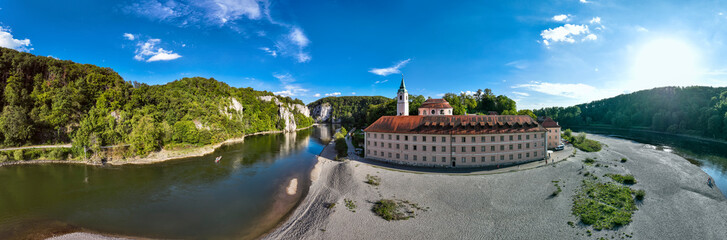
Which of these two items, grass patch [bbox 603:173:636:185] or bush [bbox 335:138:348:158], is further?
bush [bbox 335:138:348:158]

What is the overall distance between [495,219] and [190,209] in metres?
28.4

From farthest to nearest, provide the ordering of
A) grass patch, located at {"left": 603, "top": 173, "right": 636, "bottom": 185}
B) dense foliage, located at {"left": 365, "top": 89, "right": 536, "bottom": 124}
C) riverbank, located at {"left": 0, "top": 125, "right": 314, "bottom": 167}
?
dense foliage, located at {"left": 365, "top": 89, "right": 536, "bottom": 124}
riverbank, located at {"left": 0, "top": 125, "right": 314, "bottom": 167}
grass patch, located at {"left": 603, "top": 173, "right": 636, "bottom": 185}

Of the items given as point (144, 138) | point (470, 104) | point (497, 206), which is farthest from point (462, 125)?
point (144, 138)

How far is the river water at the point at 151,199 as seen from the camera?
20141mm

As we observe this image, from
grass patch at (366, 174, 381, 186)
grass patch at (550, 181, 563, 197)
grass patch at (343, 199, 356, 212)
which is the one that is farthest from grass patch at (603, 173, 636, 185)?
grass patch at (343, 199, 356, 212)

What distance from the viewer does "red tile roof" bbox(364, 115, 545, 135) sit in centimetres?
3161

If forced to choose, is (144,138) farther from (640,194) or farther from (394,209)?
(640,194)

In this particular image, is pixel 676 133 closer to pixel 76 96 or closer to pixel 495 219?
pixel 495 219

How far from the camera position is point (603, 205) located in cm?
2006

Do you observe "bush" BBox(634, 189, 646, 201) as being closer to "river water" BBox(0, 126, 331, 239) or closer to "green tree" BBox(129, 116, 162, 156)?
"river water" BBox(0, 126, 331, 239)

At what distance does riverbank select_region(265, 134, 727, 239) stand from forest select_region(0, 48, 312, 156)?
39742mm

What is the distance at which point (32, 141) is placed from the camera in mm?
45375

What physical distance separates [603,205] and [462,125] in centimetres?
1526

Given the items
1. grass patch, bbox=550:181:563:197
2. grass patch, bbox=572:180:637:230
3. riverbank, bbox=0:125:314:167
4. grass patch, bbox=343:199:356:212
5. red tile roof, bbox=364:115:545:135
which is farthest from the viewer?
riverbank, bbox=0:125:314:167
